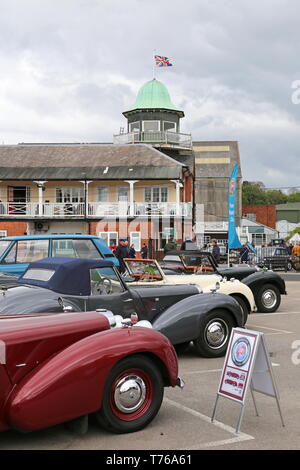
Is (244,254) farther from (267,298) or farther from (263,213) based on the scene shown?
(263,213)

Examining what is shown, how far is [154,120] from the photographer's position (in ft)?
141

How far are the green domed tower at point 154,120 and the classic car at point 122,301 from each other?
34090mm

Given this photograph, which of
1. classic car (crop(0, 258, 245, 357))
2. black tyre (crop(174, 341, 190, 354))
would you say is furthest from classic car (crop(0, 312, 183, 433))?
black tyre (crop(174, 341, 190, 354))

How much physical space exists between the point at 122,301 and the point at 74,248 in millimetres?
5201

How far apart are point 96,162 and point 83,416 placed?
111ft

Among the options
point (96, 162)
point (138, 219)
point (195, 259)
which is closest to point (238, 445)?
point (195, 259)

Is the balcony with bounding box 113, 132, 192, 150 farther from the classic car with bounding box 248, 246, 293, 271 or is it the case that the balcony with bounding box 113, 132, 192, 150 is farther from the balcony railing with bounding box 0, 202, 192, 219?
the classic car with bounding box 248, 246, 293, 271

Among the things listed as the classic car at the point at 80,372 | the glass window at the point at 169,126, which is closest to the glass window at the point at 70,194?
the glass window at the point at 169,126

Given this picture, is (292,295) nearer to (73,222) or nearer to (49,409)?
(49,409)

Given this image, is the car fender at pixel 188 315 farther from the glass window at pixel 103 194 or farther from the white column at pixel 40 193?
the glass window at pixel 103 194

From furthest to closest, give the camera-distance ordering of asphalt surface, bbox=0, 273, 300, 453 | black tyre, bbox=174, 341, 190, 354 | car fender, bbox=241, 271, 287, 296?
car fender, bbox=241, 271, 287, 296 < black tyre, bbox=174, 341, 190, 354 < asphalt surface, bbox=0, 273, 300, 453

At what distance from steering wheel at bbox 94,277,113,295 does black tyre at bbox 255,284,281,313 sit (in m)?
6.26

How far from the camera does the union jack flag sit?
47.9 m

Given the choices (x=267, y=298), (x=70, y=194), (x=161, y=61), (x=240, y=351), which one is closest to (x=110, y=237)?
(x=70, y=194)
